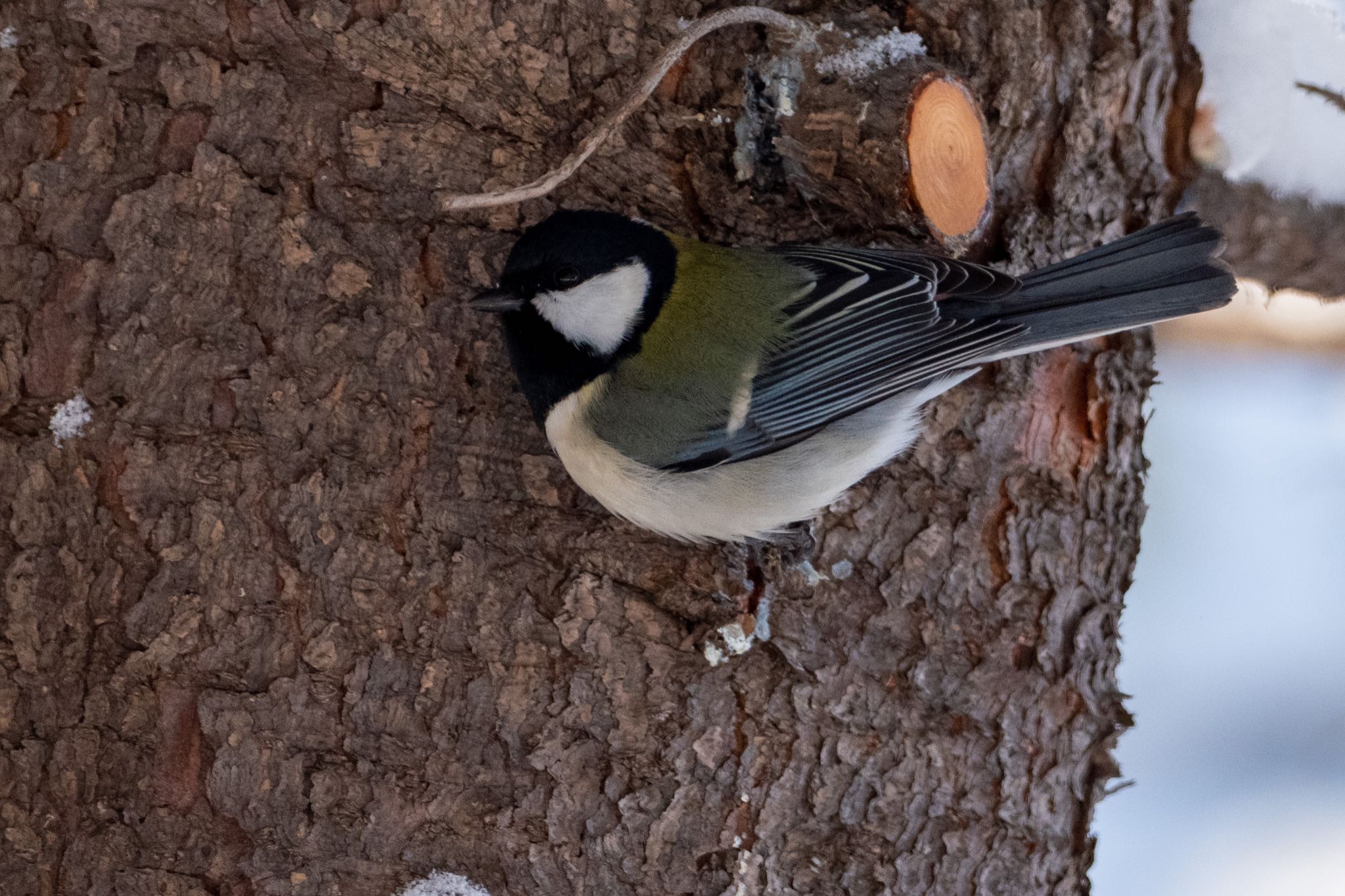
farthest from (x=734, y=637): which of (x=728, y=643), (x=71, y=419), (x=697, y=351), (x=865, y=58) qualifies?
(x=71, y=419)

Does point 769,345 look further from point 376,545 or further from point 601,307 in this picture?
point 376,545

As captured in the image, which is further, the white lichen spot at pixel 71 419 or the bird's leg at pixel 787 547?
the bird's leg at pixel 787 547

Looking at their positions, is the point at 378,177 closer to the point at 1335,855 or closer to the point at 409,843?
the point at 409,843

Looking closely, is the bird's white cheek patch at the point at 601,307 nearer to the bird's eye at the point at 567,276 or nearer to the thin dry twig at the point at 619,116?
the bird's eye at the point at 567,276

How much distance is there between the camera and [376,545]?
5.07 ft

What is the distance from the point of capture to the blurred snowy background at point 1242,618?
2617mm

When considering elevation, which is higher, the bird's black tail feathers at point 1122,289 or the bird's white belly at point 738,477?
the bird's black tail feathers at point 1122,289

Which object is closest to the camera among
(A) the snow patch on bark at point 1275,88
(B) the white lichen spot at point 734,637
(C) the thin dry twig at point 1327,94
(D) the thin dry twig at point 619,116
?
(D) the thin dry twig at point 619,116

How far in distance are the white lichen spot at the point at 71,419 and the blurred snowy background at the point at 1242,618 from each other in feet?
7.26

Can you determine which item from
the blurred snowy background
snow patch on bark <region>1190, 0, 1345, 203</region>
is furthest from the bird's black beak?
the blurred snowy background

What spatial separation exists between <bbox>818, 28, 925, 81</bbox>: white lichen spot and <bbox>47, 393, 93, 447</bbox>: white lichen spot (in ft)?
3.82

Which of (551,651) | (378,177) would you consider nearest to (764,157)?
(378,177)

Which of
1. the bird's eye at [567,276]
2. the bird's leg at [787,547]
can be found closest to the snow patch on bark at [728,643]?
the bird's leg at [787,547]

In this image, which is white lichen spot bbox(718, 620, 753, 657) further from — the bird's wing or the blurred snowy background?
the blurred snowy background
